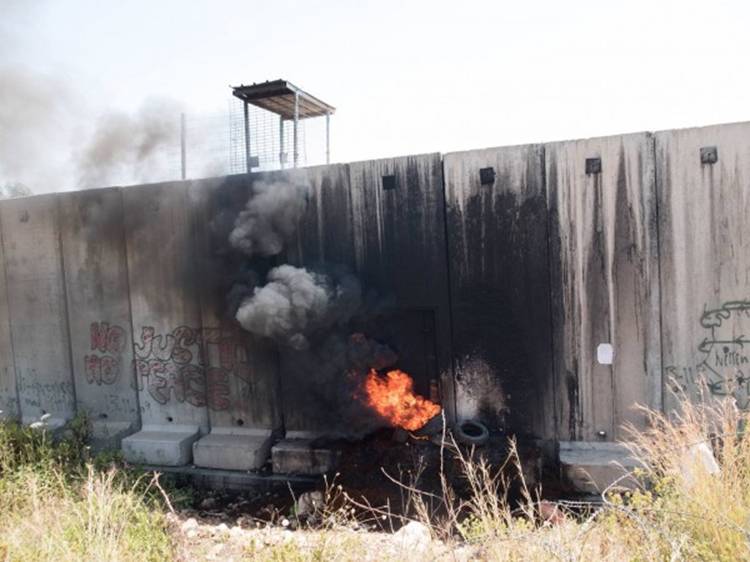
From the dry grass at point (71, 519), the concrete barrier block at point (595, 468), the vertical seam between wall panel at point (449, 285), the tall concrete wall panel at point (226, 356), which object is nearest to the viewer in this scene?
the dry grass at point (71, 519)

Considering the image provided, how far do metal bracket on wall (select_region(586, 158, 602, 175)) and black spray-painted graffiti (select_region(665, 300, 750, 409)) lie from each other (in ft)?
7.28

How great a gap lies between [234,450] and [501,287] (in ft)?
15.1

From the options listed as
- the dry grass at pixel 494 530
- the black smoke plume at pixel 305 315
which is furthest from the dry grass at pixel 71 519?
the black smoke plume at pixel 305 315

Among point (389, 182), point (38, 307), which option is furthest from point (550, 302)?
point (38, 307)

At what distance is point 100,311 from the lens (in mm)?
8898

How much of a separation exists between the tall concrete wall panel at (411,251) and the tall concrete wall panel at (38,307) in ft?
18.5

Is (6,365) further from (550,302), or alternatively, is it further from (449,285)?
(550,302)

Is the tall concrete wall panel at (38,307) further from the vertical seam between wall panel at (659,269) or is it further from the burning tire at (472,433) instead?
the vertical seam between wall panel at (659,269)

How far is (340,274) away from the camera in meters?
7.52

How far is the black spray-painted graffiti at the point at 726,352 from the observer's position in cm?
638

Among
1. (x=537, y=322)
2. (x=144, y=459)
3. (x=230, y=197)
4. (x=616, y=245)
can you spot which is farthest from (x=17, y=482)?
(x=616, y=245)

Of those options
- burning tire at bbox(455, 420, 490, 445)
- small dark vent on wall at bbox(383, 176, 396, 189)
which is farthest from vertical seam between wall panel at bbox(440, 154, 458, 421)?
small dark vent on wall at bbox(383, 176, 396, 189)

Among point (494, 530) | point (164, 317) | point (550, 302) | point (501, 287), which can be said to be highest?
point (501, 287)

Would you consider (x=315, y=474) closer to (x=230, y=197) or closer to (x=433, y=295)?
(x=433, y=295)
